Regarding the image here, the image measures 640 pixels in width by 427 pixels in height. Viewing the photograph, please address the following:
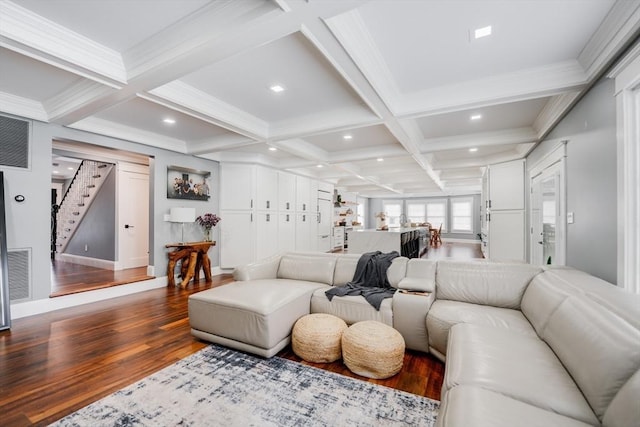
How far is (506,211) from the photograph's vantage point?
5.62m

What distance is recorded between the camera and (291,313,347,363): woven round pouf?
2273 millimetres

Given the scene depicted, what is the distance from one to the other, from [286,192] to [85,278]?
4374 millimetres

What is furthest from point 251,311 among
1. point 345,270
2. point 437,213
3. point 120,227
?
point 437,213

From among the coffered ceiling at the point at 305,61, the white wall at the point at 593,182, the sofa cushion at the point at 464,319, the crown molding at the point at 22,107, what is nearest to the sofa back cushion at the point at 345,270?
the sofa cushion at the point at 464,319

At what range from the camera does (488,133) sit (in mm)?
4570

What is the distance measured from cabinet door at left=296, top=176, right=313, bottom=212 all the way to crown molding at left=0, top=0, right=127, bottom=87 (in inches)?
209

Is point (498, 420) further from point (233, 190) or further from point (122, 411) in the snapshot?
point (233, 190)

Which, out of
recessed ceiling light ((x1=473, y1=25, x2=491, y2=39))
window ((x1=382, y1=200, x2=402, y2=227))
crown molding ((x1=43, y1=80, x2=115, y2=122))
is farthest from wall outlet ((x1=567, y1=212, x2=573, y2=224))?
window ((x1=382, y1=200, x2=402, y2=227))

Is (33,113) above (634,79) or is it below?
above

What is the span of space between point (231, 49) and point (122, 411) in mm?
2561

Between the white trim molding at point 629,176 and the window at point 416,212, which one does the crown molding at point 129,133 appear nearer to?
the white trim molding at point 629,176

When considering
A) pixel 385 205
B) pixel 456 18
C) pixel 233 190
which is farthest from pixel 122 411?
pixel 385 205

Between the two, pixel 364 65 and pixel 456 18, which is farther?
pixel 364 65

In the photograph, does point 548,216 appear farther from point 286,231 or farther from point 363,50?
point 286,231
